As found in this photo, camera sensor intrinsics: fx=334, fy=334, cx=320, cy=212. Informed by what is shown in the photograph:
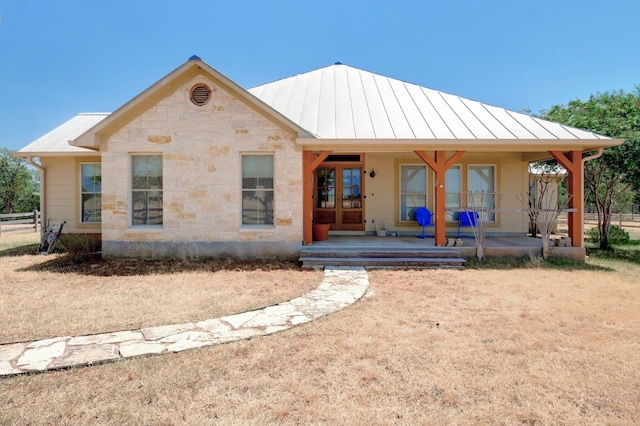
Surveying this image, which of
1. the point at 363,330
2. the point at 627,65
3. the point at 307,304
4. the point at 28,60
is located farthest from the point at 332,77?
the point at 28,60

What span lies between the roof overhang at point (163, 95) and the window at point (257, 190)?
3.51ft

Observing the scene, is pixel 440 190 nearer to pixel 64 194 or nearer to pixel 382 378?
pixel 382 378

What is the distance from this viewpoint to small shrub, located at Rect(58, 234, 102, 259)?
8578 mm

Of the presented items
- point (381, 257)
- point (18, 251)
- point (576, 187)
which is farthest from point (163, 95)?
point (576, 187)

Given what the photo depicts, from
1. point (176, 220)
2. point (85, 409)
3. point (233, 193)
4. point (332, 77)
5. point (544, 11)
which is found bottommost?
point (85, 409)

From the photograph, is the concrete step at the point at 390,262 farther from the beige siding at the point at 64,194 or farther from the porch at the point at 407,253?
the beige siding at the point at 64,194

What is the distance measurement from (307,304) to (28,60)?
66.7ft

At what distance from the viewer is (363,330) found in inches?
154

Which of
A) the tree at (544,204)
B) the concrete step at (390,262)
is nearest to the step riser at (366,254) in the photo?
the concrete step at (390,262)

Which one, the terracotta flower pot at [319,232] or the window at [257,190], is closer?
the window at [257,190]

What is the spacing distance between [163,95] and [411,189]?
25.6 ft

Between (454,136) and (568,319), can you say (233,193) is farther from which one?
(568,319)

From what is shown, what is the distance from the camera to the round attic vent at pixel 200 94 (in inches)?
318

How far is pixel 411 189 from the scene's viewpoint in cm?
1117
